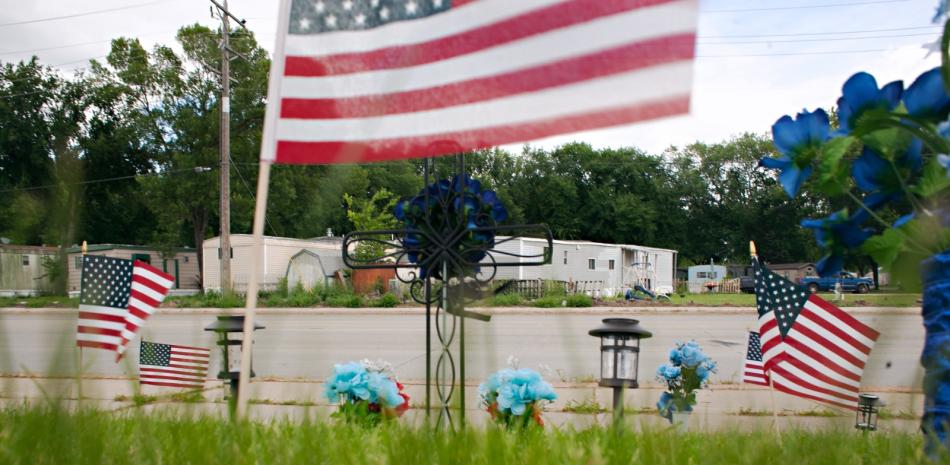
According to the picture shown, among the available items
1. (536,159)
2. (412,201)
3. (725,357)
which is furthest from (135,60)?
(412,201)

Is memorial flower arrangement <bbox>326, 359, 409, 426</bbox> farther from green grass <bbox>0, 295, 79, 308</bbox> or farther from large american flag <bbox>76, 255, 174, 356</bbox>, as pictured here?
large american flag <bbox>76, 255, 174, 356</bbox>

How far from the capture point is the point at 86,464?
3.29 ft

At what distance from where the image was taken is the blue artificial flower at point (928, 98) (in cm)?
105

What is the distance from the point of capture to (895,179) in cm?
117

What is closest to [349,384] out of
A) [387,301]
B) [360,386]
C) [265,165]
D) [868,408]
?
[360,386]

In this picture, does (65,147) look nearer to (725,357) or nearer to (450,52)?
(450,52)

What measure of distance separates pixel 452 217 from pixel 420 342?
31.8 feet

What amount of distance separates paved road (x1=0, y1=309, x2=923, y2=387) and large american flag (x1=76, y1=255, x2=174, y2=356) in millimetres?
289

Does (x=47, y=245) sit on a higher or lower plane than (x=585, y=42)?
lower

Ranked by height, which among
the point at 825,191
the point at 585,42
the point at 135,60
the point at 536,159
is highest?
the point at 135,60

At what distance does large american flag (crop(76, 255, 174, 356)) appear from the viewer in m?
4.74

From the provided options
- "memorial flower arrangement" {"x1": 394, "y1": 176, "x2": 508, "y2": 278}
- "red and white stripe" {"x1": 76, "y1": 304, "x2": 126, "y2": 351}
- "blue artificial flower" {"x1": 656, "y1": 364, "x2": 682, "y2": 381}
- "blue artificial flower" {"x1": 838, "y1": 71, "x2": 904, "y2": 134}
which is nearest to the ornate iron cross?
"memorial flower arrangement" {"x1": 394, "y1": 176, "x2": 508, "y2": 278}

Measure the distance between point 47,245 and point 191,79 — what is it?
30.2 m

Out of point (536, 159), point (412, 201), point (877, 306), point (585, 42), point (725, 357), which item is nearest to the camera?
point (877, 306)
